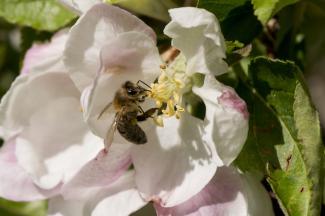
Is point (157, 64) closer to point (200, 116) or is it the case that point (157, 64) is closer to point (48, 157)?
point (200, 116)

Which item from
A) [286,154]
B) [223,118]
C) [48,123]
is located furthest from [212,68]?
[48,123]

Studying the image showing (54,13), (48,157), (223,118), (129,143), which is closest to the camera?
(223,118)

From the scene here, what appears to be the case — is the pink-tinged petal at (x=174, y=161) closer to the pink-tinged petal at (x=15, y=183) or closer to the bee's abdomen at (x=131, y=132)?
the bee's abdomen at (x=131, y=132)

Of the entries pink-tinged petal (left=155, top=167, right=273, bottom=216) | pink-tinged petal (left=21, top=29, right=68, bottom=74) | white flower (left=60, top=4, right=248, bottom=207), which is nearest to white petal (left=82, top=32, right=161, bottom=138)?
white flower (left=60, top=4, right=248, bottom=207)

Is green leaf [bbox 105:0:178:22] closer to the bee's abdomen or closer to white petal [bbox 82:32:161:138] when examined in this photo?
white petal [bbox 82:32:161:138]

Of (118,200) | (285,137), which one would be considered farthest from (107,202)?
(285,137)

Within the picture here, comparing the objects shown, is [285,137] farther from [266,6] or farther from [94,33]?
[94,33]
